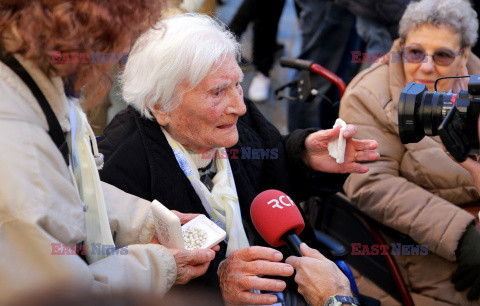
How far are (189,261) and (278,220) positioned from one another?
345mm

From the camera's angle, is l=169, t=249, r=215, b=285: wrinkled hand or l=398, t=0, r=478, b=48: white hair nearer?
l=169, t=249, r=215, b=285: wrinkled hand

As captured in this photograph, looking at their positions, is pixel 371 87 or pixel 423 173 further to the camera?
pixel 371 87

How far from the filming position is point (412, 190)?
8.05 ft

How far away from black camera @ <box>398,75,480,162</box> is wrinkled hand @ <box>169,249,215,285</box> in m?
0.79

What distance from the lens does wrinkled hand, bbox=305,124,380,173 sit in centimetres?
217

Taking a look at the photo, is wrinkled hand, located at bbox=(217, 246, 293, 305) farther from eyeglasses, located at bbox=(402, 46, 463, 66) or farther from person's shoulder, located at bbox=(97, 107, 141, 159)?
eyeglasses, located at bbox=(402, 46, 463, 66)

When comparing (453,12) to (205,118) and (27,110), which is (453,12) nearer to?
(205,118)

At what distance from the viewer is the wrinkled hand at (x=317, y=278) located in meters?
1.76

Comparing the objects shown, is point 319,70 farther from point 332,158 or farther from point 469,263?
point 469,263

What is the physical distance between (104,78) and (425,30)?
181cm

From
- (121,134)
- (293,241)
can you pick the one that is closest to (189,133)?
(121,134)

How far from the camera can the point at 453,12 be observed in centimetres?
261

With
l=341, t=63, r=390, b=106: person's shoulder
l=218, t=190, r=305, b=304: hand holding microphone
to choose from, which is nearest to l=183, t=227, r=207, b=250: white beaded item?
l=218, t=190, r=305, b=304: hand holding microphone

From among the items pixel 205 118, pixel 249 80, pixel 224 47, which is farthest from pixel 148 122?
pixel 249 80
